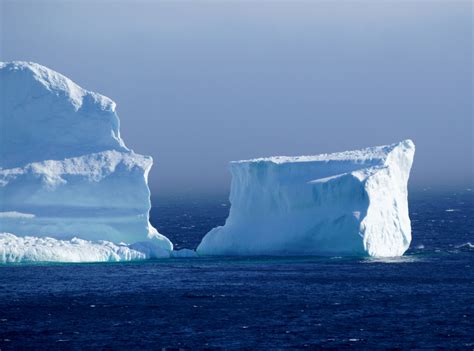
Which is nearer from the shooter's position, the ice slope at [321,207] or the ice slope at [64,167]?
the ice slope at [321,207]

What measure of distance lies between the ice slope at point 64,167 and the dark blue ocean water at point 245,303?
360cm

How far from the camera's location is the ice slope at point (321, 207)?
49.8 meters

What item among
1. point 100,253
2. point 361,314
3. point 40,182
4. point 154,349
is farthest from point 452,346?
point 40,182

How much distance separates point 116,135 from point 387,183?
48.5 feet

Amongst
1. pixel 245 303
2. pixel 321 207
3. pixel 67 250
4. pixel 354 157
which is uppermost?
pixel 354 157

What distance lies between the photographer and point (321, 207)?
50.4m

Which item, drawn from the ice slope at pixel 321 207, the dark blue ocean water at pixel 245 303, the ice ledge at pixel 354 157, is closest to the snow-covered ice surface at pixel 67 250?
the dark blue ocean water at pixel 245 303

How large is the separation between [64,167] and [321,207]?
44.2ft

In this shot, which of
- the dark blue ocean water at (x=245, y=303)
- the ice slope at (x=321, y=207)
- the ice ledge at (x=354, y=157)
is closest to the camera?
the dark blue ocean water at (x=245, y=303)

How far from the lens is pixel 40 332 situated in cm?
3491

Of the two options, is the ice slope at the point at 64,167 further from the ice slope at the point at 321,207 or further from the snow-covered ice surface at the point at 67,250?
the ice slope at the point at 321,207

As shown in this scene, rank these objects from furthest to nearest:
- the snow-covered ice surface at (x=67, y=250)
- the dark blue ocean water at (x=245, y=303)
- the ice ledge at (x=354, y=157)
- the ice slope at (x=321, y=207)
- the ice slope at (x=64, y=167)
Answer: the ice slope at (x=64, y=167)
the ice ledge at (x=354, y=157)
the ice slope at (x=321, y=207)
the snow-covered ice surface at (x=67, y=250)
the dark blue ocean water at (x=245, y=303)

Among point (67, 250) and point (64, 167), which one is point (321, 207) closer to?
point (67, 250)

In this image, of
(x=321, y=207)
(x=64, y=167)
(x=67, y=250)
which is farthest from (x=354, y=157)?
(x=67, y=250)
